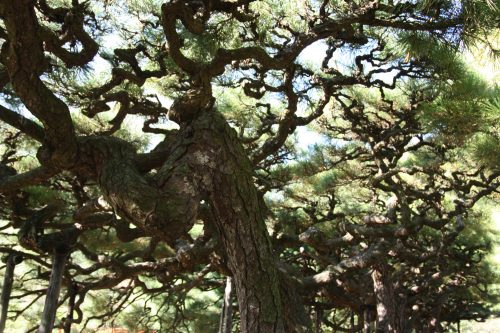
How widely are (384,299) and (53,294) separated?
326cm

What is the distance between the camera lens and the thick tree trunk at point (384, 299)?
4805 millimetres

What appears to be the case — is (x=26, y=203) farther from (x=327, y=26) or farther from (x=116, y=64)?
(x=327, y=26)

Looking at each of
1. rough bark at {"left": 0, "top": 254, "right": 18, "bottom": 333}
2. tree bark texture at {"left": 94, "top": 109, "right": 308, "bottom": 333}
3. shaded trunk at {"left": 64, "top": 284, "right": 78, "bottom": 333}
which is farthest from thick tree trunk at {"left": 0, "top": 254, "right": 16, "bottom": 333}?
tree bark texture at {"left": 94, "top": 109, "right": 308, "bottom": 333}

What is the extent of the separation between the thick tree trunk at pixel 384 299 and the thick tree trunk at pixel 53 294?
10.1 feet

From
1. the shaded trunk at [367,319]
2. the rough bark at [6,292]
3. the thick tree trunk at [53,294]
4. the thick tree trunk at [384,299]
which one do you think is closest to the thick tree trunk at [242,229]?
the thick tree trunk at [53,294]

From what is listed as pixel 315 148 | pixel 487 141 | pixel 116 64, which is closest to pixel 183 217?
pixel 116 64

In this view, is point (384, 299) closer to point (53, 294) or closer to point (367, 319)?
point (367, 319)

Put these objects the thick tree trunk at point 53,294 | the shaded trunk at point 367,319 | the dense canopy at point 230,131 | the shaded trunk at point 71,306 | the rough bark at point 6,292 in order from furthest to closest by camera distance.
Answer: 1. the shaded trunk at point 367,319
2. the shaded trunk at point 71,306
3. the rough bark at point 6,292
4. the thick tree trunk at point 53,294
5. the dense canopy at point 230,131

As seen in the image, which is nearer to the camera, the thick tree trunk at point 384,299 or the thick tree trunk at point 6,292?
the thick tree trunk at point 6,292

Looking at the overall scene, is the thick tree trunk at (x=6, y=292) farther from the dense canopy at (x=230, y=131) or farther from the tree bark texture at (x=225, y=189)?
the tree bark texture at (x=225, y=189)

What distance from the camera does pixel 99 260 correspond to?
4016mm

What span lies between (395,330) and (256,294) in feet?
11.4

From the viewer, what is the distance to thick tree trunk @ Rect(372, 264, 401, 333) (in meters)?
4.80

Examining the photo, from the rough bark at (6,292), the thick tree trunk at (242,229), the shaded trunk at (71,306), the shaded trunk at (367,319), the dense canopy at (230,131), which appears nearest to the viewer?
the dense canopy at (230,131)
